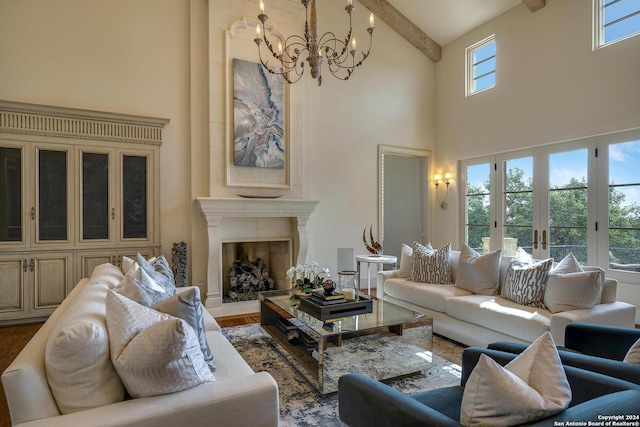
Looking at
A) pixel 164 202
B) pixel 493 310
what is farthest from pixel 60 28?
pixel 493 310

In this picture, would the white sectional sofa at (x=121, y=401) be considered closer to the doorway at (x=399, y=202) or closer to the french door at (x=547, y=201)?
the french door at (x=547, y=201)

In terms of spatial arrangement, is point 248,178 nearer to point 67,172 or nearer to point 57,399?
point 67,172

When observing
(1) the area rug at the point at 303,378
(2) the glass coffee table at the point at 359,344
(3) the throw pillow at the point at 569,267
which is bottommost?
(1) the area rug at the point at 303,378

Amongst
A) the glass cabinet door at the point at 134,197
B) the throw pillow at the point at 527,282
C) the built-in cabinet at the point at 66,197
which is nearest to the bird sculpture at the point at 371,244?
the throw pillow at the point at 527,282

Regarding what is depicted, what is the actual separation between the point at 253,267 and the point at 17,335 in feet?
9.32

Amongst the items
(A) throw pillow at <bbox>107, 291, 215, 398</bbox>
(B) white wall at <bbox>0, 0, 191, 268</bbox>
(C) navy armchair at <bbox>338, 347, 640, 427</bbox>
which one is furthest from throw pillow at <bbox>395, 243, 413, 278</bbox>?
(A) throw pillow at <bbox>107, 291, 215, 398</bbox>

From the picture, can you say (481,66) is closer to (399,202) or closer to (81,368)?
(399,202)

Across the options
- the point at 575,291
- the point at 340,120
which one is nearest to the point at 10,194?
the point at 340,120

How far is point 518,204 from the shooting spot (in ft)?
18.0

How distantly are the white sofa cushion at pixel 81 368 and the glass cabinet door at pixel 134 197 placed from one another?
11.2 ft

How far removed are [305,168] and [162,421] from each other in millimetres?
4654

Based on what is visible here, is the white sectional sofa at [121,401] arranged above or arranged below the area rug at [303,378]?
above

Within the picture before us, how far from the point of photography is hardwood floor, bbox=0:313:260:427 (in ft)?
10.4

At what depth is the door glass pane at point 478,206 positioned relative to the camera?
19.6 feet
